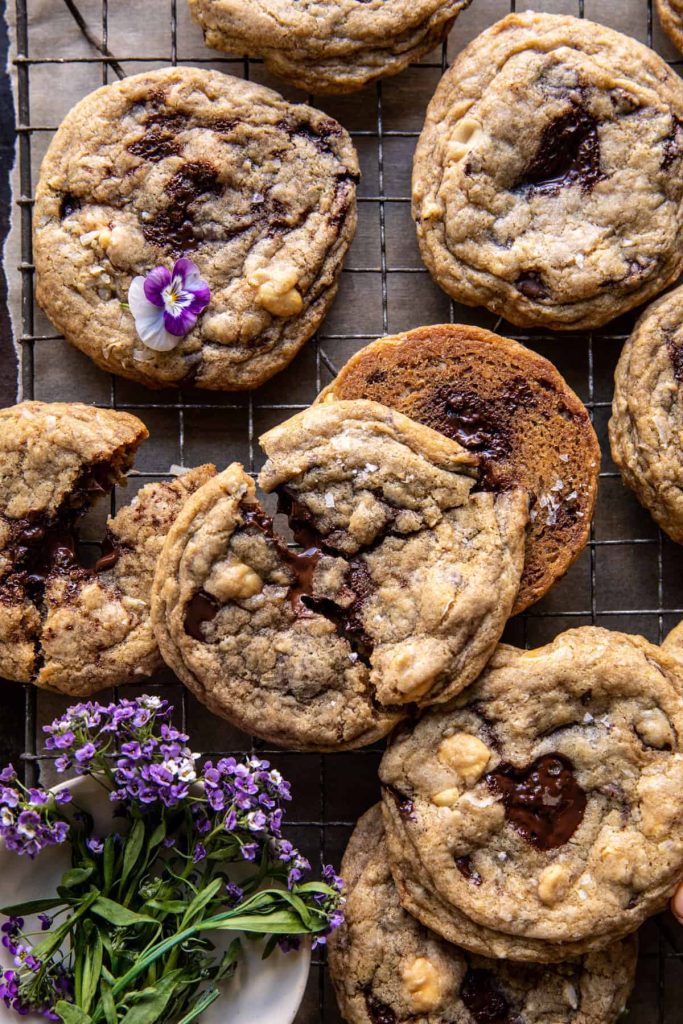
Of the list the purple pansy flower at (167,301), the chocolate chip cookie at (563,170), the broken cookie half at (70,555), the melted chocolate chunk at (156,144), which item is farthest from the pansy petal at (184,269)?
the chocolate chip cookie at (563,170)

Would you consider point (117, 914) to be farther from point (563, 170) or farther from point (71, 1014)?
point (563, 170)

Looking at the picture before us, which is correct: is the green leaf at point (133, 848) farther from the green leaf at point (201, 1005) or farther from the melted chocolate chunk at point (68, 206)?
the melted chocolate chunk at point (68, 206)

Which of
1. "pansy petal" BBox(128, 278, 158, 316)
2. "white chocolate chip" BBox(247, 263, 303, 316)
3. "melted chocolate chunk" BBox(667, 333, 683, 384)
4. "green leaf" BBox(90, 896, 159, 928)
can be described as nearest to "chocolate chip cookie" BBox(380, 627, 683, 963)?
"green leaf" BBox(90, 896, 159, 928)

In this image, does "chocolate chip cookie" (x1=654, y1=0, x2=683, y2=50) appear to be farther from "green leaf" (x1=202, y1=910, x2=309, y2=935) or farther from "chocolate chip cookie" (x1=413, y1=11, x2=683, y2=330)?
"green leaf" (x1=202, y1=910, x2=309, y2=935)

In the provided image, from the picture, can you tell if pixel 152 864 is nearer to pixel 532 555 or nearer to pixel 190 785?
pixel 190 785

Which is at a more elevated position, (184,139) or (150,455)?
(184,139)

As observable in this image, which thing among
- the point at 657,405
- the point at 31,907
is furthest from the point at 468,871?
the point at 657,405

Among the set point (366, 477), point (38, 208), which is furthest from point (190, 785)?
point (38, 208)
